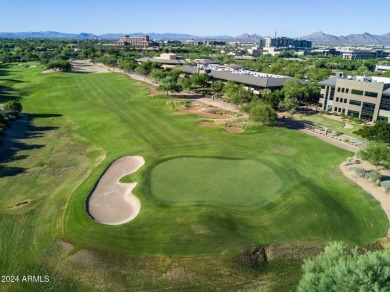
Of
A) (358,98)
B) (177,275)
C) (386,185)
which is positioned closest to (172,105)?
(358,98)


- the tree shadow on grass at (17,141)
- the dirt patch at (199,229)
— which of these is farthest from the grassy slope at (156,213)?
the tree shadow on grass at (17,141)

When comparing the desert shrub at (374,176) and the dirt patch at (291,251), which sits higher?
the desert shrub at (374,176)

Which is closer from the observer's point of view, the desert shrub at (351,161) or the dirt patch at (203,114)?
the desert shrub at (351,161)

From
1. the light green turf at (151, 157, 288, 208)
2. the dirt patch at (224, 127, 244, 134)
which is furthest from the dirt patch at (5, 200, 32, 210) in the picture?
the dirt patch at (224, 127, 244, 134)

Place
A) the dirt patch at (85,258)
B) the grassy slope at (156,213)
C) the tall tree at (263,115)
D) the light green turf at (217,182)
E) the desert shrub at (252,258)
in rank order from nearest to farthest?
1. the grassy slope at (156,213)
2. the dirt patch at (85,258)
3. the desert shrub at (252,258)
4. the light green turf at (217,182)
5. the tall tree at (263,115)

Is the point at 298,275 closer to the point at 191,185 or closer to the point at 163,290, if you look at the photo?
the point at 163,290

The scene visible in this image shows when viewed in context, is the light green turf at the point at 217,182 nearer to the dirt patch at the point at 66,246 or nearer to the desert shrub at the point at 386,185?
the dirt patch at the point at 66,246

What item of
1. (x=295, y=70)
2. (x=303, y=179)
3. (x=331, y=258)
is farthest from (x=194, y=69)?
(x=331, y=258)
